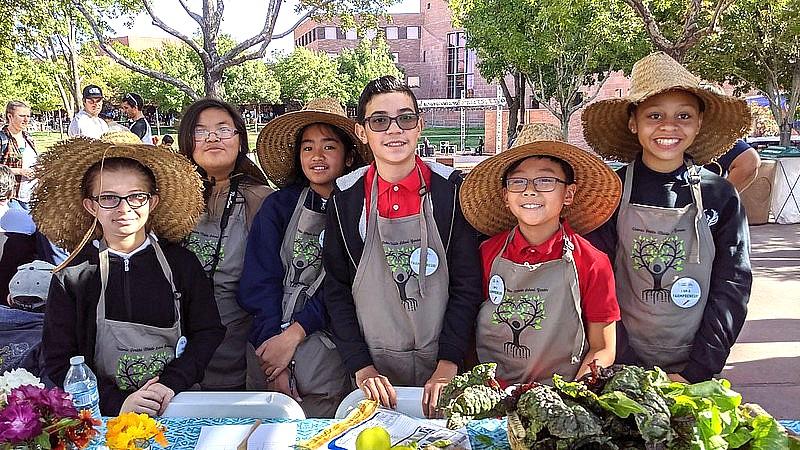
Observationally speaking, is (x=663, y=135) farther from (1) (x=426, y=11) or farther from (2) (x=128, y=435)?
(1) (x=426, y=11)

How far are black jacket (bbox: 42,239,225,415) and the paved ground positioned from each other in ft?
10.9

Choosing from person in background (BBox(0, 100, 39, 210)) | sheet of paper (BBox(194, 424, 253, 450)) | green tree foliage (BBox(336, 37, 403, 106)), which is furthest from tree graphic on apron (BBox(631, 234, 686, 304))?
green tree foliage (BBox(336, 37, 403, 106))

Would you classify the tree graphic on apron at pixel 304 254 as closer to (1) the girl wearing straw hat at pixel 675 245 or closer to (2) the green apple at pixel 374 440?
(1) the girl wearing straw hat at pixel 675 245

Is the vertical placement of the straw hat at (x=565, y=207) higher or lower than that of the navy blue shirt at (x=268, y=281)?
higher

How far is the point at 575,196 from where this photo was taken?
2541mm

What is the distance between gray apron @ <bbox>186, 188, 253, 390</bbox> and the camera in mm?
2922

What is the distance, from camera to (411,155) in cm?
251

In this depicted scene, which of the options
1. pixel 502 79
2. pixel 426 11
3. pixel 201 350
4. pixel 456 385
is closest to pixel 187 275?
pixel 201 350

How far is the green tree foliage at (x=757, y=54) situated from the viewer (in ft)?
51.4

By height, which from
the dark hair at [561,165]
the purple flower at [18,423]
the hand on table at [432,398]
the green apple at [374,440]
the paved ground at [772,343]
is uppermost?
the dark hair at [561,165]

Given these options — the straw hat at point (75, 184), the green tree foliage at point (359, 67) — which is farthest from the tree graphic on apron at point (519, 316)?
the green tree foliage at point (359, 67)

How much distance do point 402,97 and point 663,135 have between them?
1081 millimetres

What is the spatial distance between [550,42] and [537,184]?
1970cm

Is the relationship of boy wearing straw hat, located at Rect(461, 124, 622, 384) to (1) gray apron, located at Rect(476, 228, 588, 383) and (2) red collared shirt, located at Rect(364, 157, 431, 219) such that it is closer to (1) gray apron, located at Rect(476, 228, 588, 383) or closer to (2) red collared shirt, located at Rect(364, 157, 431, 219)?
(1) gray apron, located at Rect(476, 228, 588, 383)
